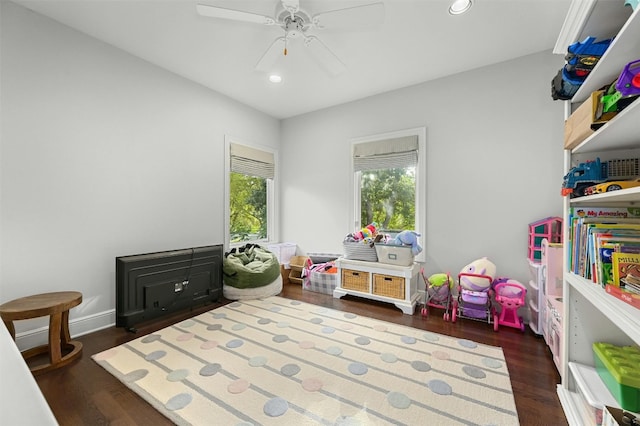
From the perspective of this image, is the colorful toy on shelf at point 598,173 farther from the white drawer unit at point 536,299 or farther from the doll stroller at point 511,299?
the doll stroller at point 511,299

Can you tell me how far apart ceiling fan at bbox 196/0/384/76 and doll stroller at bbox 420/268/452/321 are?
2.30m

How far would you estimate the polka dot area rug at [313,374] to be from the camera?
1.35 meters

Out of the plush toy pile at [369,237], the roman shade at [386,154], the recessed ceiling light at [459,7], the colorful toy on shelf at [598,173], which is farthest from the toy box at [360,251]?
the recessed ceiling light at [459,7]

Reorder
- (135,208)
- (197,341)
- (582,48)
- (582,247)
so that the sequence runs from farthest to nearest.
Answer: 1. (135,208)
2. (197,341)
3. (582,247)
4. (582,48)

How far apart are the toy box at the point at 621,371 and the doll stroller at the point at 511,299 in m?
0.96

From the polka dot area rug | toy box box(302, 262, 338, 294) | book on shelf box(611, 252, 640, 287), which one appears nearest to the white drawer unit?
the polka dot area rug

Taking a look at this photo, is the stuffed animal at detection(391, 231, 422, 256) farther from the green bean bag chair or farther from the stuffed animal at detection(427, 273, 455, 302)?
the green bean bag chair

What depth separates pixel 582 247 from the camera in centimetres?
133

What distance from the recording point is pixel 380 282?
289cm

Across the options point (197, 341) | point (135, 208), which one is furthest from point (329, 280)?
point (135, 208)

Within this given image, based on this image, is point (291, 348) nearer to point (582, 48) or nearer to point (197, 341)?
point (197, 341)

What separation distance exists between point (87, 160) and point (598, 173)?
11.7 feet

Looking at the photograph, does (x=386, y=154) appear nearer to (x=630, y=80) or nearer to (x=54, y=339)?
(x=630, y=80)

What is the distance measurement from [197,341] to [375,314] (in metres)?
1.64
